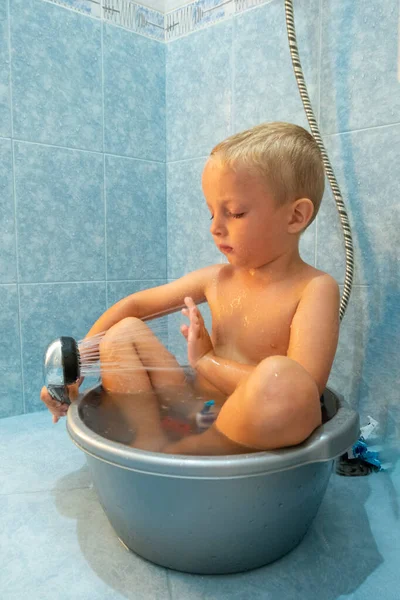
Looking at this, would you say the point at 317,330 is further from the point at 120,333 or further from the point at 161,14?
the point at 161,14

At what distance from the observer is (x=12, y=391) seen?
1174mm

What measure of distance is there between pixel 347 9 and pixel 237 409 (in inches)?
34.3

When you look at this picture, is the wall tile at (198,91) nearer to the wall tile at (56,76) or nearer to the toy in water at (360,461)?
the wall tile at (56,76)

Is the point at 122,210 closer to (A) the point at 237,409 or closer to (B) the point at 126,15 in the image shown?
(B) the point at 126,15

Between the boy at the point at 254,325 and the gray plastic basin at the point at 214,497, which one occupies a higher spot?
the boy at the point at 254,325

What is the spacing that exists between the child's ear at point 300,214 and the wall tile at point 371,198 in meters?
0.33

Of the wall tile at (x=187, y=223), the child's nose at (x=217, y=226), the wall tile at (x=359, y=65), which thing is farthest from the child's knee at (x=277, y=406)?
the wall tile at (x=187, y=223)

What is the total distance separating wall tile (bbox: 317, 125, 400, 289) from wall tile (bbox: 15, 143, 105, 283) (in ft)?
2.05

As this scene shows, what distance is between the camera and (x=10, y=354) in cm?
116

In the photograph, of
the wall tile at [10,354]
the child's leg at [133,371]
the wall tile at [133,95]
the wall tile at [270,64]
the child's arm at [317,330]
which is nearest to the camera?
the child's arm at [317,330]

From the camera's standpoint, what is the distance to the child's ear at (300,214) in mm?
683

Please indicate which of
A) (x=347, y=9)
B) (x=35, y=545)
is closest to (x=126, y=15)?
(x=347, y=9)

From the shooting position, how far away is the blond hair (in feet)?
2.15

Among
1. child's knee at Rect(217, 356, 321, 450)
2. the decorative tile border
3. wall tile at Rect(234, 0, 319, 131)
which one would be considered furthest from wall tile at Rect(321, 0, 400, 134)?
child's knee at Rect(217, 356, 321, 450)
